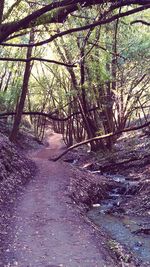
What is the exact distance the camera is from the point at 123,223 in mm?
10039

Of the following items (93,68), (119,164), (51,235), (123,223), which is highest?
(93,68)

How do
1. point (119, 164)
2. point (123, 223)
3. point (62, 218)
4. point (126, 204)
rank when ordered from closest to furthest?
point (62, 218) → point (123, 223) → point (126, 204) → point (119, 164)

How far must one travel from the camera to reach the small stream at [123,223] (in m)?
8.23

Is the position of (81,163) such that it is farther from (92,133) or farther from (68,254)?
(68,254)

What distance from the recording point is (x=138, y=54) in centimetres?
1563

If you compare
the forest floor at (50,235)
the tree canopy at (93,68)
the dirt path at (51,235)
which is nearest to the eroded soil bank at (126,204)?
the forest floor at (50,235)

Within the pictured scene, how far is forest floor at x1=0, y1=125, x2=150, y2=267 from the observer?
21.7 ft

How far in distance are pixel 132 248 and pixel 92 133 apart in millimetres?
12866

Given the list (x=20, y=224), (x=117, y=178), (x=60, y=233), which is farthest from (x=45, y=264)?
(x=117, y=178)

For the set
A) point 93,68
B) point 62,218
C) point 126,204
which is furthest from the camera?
point 93,68

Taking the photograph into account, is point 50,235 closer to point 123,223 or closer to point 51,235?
point 51,235


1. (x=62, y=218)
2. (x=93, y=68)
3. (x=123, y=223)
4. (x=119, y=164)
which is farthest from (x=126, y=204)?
(x=93, y=68)

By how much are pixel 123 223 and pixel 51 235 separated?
291cm

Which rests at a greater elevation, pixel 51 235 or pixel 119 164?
pixel 119 164
